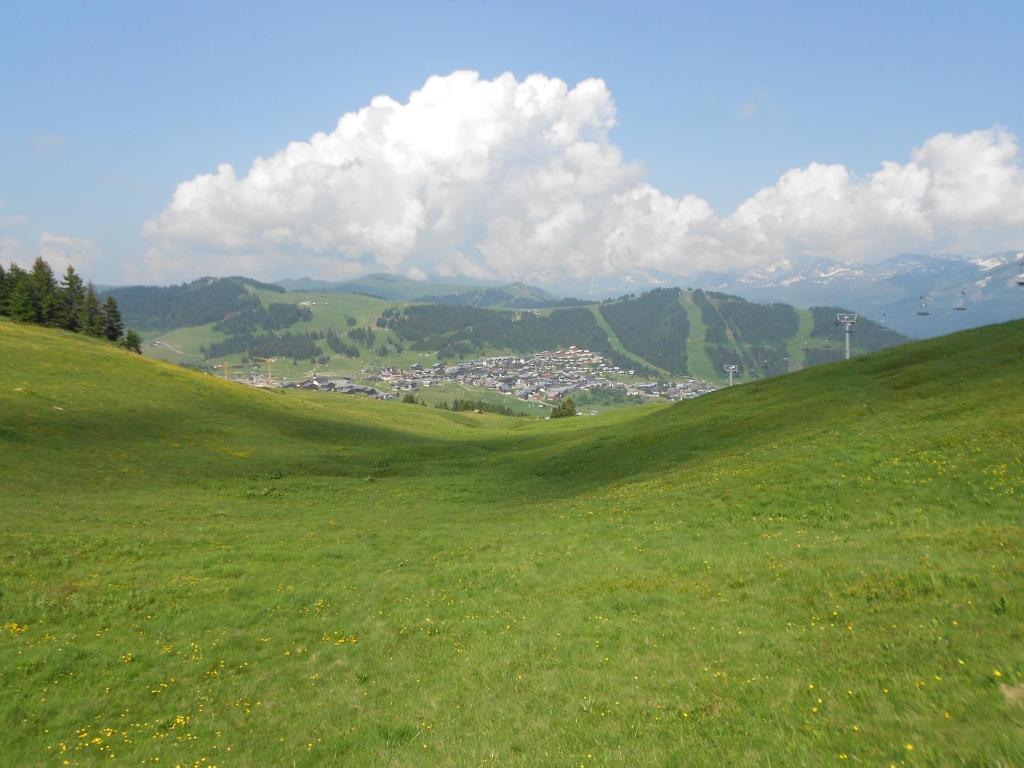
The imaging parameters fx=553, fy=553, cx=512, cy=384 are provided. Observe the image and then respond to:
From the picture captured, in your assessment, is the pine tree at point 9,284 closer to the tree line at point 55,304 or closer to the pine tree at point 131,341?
the tree line at point 55,304

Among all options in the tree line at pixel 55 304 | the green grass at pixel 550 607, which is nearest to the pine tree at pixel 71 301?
the tree line at pixel 55 304

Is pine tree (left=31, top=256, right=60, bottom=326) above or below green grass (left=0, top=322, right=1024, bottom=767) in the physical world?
above

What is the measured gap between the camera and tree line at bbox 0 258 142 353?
344ft

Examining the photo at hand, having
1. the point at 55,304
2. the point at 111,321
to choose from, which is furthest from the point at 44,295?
the point at 111,321

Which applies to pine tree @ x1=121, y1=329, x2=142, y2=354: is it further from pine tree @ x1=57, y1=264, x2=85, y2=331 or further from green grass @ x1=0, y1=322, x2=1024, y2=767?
green grass @ x1=0, y1=322, x2=1024, y2=767

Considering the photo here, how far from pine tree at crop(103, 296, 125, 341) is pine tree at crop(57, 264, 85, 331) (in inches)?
181

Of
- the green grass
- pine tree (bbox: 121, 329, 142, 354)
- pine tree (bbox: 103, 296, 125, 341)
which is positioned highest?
pine tree (bbox: 103, 296, 125, 341)

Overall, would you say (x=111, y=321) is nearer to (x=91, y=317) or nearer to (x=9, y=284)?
(x=91, y=317)

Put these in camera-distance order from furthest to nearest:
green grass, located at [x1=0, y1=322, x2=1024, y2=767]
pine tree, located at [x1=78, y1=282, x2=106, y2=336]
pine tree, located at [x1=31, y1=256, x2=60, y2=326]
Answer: pine tree, located at [x1=78, y1=282, x2=106, y2=336]
pine tree, located at [x1=31, y1=256, x2=60, y2=326]
green grass, located at [x1=0, y1=322, x2=1024, y2=767]

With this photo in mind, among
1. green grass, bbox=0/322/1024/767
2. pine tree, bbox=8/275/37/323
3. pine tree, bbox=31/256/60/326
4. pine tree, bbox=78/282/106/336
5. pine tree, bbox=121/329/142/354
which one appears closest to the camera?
green grass, bbox=0/322/1024/767

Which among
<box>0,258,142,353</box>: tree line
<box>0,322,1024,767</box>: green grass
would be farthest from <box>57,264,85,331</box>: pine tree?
<box>0,322,1024,767</box>: green grass

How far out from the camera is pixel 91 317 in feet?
378

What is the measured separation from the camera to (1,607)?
1881cm

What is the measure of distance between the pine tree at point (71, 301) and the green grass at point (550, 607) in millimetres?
84748
